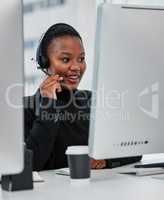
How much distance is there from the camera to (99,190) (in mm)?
1180

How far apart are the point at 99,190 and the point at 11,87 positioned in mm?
436

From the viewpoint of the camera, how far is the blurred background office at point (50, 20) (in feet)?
9.52

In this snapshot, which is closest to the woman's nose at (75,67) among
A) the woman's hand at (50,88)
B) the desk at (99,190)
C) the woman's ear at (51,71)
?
the woman's ear at (51,71)

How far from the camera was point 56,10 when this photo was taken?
3.01 meters

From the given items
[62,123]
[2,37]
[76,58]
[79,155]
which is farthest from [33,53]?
[2,37]

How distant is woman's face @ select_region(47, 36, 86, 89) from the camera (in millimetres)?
2250

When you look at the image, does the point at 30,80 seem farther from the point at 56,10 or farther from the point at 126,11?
the point at 126,11

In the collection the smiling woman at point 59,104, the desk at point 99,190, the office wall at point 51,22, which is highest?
the office wall at point 51,22

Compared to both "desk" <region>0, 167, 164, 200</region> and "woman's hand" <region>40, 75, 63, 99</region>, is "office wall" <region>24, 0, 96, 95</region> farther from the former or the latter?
"desk" <region>0, 167, 164, 200</region>

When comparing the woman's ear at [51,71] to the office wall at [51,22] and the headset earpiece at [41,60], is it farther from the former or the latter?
the office wall at [51,22]

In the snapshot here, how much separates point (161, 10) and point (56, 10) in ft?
6.01
